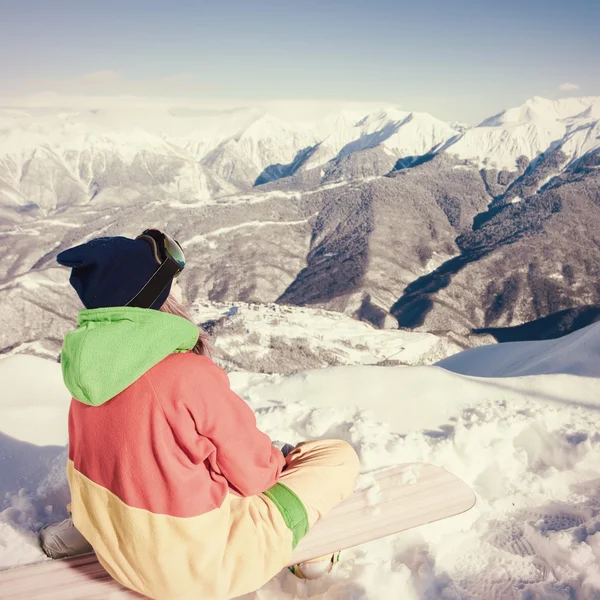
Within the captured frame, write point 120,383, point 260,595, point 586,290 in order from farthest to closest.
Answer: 1. point 586,290
2. point 260,595
3. point 120,383

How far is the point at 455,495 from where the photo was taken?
360 cm

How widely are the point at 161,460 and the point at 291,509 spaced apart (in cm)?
110

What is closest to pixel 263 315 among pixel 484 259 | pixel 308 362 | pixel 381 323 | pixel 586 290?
pixel 308 362

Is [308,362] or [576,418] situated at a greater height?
[576,418]

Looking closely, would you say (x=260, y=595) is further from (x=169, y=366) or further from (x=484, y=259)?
(x=484, y=259)

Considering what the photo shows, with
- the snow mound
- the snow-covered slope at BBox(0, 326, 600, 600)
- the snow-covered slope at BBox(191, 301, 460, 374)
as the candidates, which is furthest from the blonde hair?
the snow-covered slope at BBox(191, 301, 460, 374)

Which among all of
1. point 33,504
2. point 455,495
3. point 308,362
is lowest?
point 308,362

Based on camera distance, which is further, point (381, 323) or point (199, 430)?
point (381, 323)

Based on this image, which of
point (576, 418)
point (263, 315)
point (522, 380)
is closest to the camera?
point (576, 418)

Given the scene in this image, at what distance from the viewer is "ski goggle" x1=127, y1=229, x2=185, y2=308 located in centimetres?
227

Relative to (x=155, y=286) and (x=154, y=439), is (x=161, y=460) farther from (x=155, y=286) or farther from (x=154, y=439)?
(x=155, y=286)

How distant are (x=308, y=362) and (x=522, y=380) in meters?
65.2

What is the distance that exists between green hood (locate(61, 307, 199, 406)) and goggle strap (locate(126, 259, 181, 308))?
73 mm

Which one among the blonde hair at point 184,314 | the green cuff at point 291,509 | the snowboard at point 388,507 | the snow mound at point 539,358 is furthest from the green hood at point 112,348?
the snow mound at point 539,358
